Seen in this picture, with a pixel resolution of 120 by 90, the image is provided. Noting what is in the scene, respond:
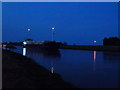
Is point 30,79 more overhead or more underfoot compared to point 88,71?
more overhead

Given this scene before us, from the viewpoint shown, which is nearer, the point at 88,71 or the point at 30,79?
the point at 30,79

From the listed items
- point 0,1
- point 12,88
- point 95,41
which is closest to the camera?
→ point 12,88

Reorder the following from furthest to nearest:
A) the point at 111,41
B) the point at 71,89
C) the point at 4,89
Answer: the point at 111,41
the point at 71,89
the point at 4,89

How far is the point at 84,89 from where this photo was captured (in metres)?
13.3

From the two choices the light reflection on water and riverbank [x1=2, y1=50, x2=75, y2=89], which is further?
the light reflection on water

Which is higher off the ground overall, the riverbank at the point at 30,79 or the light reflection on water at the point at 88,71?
the riverbank at the point at 30,79

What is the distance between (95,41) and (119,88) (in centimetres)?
12546

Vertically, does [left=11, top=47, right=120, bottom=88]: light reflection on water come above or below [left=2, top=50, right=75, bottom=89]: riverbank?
below

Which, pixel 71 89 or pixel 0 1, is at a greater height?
pixel 0 1

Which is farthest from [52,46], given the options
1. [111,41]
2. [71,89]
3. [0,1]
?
[71,89]

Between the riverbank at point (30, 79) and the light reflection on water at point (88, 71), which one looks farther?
the light reflection on water at point (88, 71)

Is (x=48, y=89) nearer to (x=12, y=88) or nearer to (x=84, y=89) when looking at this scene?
(x=12, y=88)

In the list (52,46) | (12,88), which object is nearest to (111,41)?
(52,46)

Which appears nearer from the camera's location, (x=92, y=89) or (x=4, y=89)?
(x=4, y=89)
